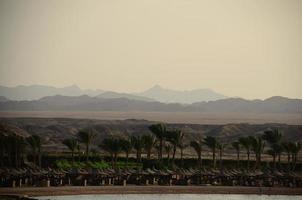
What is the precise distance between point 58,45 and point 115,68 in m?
3.15

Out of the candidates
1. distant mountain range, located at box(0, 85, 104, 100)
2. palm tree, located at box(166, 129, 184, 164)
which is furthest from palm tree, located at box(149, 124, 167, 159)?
distant mountain range, located at box(0, 85, 104, 100)

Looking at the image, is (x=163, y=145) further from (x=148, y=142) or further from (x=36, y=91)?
(x=36, y=91)

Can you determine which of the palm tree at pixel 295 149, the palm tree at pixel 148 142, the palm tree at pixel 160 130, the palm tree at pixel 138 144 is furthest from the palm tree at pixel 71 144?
the palm tree at pixel 295 149

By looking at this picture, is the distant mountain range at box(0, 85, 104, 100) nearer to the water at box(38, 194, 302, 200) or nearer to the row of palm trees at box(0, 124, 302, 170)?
the row of palm trees at box(0, 124, 302, 170)

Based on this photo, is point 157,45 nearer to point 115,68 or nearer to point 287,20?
point 115,68

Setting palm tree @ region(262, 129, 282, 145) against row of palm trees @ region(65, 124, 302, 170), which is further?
palm tree @ region(262, 129, 282, 145)

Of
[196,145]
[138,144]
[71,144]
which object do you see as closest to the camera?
[71,144]

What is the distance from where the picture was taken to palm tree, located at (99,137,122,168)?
121 ft

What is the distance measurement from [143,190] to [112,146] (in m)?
2.66

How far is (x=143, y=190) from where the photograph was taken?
120ft

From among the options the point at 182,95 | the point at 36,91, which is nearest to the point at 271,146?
the point at 182,95

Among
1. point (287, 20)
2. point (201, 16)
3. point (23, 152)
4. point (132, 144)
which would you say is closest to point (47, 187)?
point (23, 152)

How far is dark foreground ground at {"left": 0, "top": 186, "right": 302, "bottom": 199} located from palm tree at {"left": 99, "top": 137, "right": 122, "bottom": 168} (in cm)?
148

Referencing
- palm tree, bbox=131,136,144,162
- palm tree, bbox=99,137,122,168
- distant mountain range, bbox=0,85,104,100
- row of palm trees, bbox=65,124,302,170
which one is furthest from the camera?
palm tree, bbox=131,136,144,162
